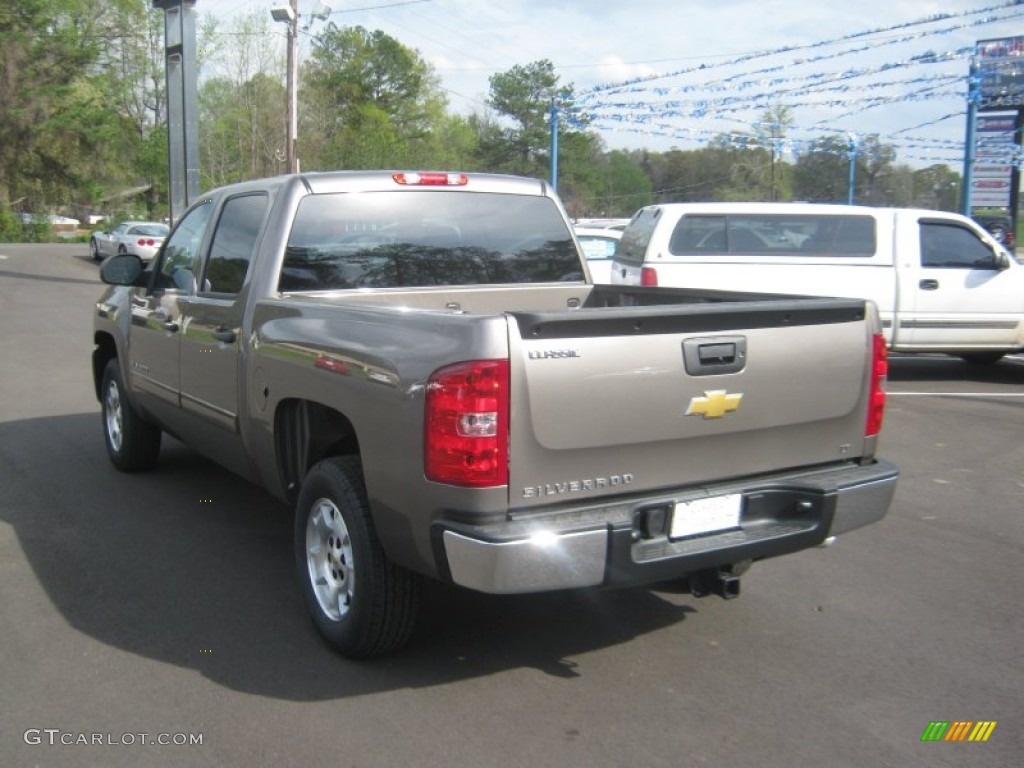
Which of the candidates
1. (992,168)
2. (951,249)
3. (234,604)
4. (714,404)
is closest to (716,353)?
(714,404)

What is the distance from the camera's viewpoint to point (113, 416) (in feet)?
22.6

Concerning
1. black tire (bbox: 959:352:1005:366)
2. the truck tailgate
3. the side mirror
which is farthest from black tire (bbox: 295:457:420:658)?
black tire (bbox: 959:352:1005:366)

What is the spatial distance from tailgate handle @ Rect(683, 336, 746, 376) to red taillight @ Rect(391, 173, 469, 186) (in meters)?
2.07

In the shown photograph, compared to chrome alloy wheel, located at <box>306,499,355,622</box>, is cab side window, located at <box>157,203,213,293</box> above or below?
above

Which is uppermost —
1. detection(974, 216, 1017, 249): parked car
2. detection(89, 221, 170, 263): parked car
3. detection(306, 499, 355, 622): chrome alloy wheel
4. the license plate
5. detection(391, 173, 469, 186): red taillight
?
detection(974, 216, 1017, 249): parked car

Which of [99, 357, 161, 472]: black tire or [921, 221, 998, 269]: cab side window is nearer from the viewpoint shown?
[99, 357, 161, 472]: black tire

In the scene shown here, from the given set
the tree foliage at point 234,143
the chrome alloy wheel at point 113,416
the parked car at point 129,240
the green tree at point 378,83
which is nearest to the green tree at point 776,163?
the tree foliage at point 234,143

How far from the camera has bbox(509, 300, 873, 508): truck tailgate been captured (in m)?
3.26

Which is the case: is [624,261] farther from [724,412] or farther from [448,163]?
[448,163]

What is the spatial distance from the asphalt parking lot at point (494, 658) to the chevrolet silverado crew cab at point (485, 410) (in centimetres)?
34

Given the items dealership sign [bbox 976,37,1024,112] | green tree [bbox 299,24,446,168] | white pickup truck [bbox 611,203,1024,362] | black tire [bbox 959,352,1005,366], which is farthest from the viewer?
green tree [bbox 299,24,446,168]

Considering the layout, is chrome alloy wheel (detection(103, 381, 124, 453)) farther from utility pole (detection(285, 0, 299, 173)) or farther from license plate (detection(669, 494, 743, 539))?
utility pole (detection(285, 0, 299, 173))

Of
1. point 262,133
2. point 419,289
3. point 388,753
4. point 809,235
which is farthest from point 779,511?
point 262,133

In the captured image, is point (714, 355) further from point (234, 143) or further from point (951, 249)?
point (234, 143)
